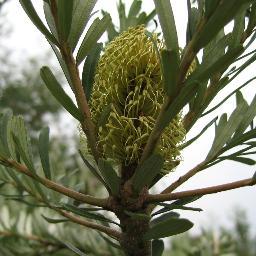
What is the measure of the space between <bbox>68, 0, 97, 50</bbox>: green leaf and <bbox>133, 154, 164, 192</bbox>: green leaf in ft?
0.46

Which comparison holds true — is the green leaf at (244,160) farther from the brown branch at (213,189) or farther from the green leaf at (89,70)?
the green leaf at (89,70)

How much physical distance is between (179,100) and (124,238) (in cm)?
20

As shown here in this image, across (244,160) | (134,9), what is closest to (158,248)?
(244,160)

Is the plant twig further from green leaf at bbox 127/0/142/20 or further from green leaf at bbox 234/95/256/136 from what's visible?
green leaf at bbox 127/0/142/20

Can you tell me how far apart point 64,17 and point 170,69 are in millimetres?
113

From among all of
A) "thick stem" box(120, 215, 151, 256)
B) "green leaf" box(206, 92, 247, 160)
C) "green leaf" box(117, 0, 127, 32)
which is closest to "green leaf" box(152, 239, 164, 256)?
"thick stem" box(120, 215, 151, 256)

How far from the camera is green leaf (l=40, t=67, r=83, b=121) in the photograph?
472 millimetres

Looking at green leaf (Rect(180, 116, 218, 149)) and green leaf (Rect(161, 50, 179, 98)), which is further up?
green leaf (Rect(180, 116, 218, 149))

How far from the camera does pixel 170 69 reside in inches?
16.3

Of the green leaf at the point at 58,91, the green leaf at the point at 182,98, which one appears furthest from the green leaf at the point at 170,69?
the green leaf at the point at 58,91

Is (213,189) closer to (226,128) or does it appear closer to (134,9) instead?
(226,128)

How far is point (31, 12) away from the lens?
44 centimetres

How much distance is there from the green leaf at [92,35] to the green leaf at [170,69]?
0.12 m

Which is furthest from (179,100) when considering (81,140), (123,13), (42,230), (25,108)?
(25,108)
